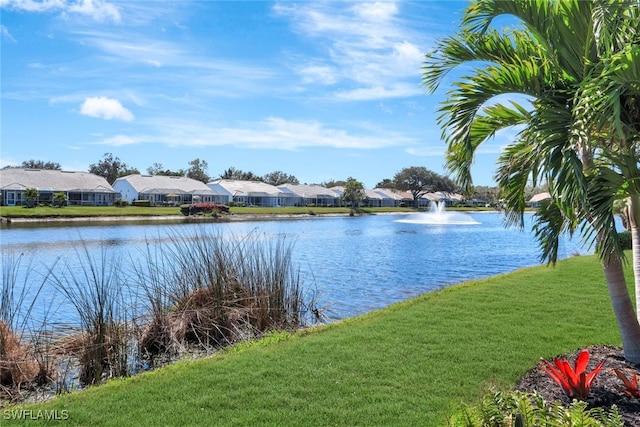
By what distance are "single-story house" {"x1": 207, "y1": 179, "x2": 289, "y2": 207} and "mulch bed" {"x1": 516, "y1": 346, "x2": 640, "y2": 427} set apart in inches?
2489

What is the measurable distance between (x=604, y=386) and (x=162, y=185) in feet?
207

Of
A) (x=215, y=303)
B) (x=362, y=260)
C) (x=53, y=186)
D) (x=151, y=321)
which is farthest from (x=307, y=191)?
(x=151, y=321)

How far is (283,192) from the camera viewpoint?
76.8 meters

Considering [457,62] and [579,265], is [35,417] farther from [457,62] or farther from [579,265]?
[579,265]

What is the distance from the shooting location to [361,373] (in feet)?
16.4

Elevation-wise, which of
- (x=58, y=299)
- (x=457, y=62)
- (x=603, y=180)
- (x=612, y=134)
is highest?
(x=457, y=62)

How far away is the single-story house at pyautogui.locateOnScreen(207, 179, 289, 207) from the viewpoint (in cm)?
6981

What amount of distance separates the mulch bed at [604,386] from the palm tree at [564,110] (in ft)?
0.85

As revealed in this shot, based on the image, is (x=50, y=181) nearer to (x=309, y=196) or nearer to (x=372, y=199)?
(x=309, y=196)

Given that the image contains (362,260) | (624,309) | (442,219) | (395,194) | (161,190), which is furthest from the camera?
(395,194)

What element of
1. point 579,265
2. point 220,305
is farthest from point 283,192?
point 220,305

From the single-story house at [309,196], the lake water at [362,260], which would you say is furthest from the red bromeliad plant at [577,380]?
the single-story house at [309,196]

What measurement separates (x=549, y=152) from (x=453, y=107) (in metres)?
1.15

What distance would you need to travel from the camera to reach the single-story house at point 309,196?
254ft
